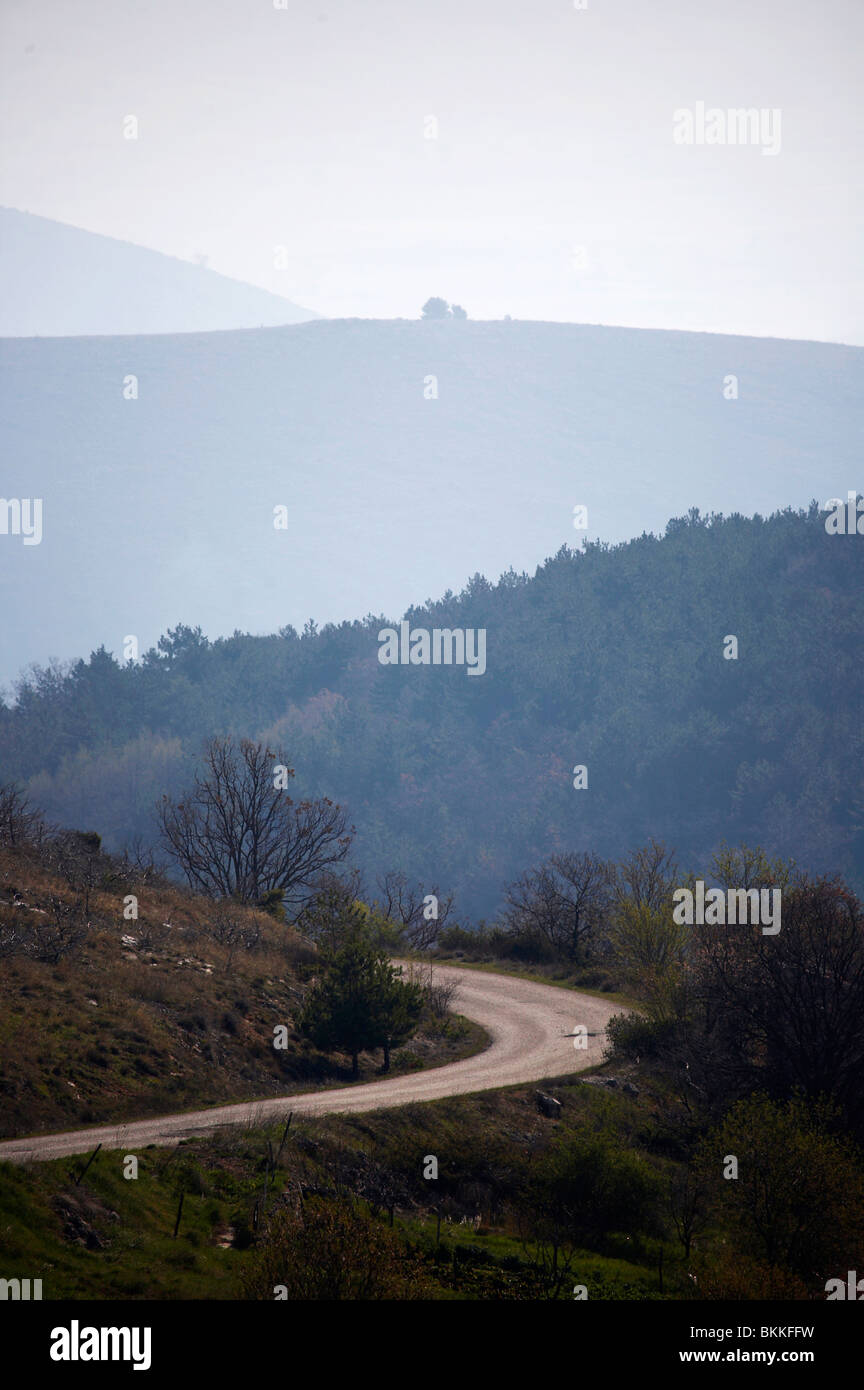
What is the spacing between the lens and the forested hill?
402 feet

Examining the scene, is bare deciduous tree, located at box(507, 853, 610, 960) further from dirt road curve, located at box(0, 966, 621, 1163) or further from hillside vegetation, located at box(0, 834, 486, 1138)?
hillside vegetation, located at box(0, 834, 486, 1138)

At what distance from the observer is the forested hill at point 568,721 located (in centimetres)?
12250

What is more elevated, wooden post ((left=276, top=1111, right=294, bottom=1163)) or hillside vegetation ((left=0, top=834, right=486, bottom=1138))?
hillside vegetation ((left=0, top=834, right=486, bottom=1138))

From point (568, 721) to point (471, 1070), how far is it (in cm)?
10563

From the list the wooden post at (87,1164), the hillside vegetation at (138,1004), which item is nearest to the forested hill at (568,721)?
the hillside vegetation at (138,1004)

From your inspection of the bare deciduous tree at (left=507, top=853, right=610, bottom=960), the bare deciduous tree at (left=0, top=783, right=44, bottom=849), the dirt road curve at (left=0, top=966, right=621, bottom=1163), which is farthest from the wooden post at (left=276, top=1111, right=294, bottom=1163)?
the bare deciduous tree at (left=507, top=853, right=610, bottom=960)

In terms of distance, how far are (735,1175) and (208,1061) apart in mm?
13550

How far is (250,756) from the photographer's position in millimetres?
53844

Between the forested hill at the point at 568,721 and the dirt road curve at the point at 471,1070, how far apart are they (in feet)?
254

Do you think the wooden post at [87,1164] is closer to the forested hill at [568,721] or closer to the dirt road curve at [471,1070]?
the dirt road curve at [471,1070]

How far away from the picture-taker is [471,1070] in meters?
31.9

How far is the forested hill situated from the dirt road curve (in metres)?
77.4
